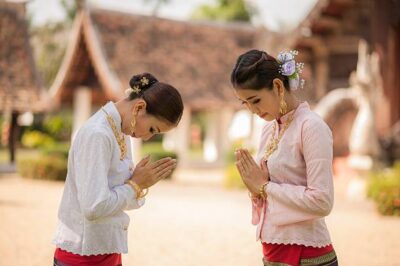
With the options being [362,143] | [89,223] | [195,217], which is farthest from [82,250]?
[362,143]

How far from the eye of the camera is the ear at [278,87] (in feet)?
9.12

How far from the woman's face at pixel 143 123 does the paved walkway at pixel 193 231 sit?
386 cm

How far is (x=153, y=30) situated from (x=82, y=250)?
2238 centimetres

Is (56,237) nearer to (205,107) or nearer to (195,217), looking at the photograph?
(195,217)

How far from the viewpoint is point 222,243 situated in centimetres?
776

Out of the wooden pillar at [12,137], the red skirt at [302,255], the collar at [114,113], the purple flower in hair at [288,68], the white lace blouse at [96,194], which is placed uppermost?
the wooden pillar at [12,137]

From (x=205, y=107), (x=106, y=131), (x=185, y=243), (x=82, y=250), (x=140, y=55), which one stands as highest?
(x=140, y=55)

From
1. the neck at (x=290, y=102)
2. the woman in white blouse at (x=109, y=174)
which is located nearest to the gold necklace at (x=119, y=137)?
the woman in white blouse at (x=109, y=174)

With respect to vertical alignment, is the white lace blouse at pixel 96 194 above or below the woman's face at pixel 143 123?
below

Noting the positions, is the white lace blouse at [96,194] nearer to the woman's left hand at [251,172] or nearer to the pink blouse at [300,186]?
the woman's left hand at [251,172]

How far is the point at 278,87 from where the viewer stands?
2.80m

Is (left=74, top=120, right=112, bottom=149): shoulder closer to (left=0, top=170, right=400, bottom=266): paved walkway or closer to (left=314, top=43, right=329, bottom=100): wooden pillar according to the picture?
(left=0, top=170, right=400, bottom=266): paved walkway

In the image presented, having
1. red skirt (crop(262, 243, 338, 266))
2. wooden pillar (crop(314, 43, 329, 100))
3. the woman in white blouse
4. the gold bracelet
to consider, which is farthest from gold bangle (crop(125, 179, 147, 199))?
wooden pillar (crop(314, 43, 329, 100))

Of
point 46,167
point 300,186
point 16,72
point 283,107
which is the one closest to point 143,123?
point 283,107
